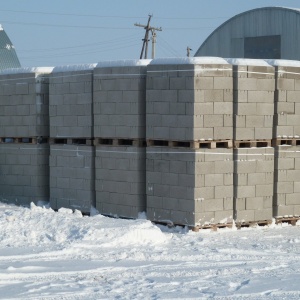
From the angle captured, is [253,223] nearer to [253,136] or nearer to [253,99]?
[253,136]

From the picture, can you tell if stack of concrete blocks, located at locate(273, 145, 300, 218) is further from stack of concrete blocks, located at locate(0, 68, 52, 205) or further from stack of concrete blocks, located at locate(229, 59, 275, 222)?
stack of concrete blocks, located at locate(0, 68, 52, 205)

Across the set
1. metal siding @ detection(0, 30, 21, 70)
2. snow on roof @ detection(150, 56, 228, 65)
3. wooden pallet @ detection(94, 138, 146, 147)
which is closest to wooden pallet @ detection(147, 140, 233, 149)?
wooden pallet @ detection(94, 138, 146, 147)

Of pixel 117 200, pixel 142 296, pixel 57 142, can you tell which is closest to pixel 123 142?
pixel 117 200

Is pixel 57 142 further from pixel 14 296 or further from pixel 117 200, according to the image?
pixel 14 296

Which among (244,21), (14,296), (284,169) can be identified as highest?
(244,21)

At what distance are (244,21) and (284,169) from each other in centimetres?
809

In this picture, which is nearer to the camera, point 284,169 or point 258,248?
point 258,248

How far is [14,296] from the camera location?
5.84 metres

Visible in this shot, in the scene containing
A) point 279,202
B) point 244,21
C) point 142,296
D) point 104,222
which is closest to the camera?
point 142,296

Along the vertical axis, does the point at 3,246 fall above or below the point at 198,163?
below

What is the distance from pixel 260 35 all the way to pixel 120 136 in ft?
26.2

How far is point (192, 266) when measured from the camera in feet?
23.2

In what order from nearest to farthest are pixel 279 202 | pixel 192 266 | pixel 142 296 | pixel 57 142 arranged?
pixel 142 296
pixel 192 266
pixel 279 202
pixel 57 142

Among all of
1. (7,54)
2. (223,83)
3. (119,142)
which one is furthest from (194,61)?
(7,54)
